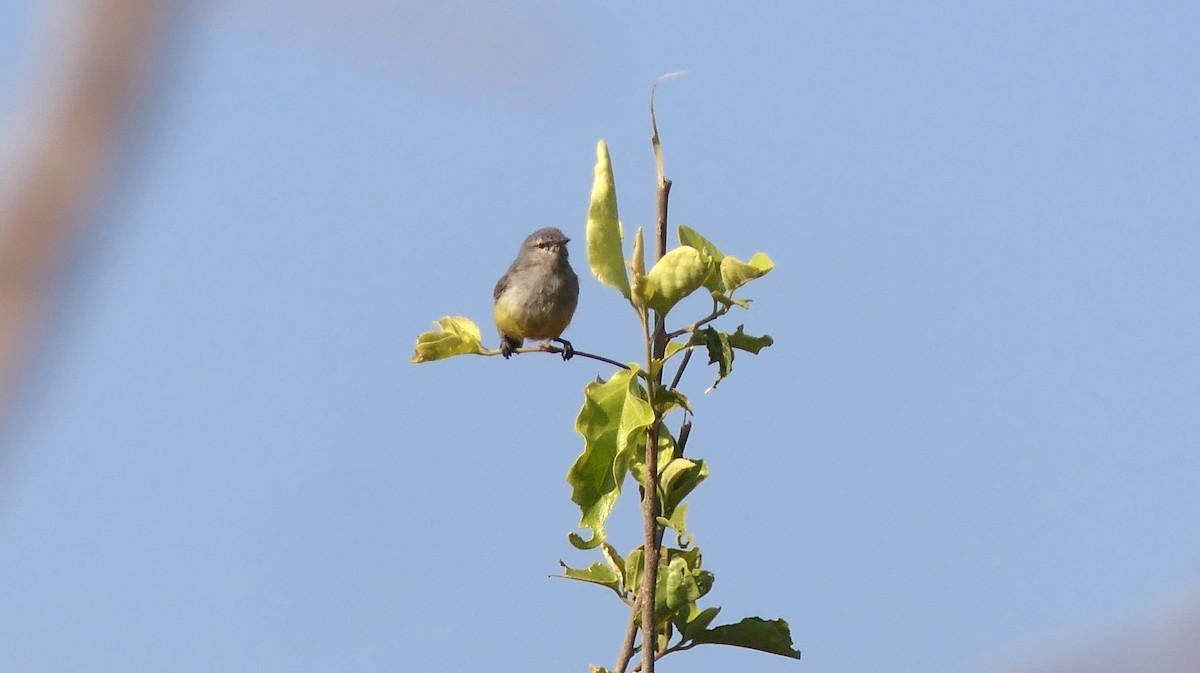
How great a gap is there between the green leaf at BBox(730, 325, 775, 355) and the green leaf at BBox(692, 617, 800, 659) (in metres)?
0.54

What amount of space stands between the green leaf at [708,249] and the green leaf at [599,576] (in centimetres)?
60

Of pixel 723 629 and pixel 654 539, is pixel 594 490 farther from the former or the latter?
pixel 723 629

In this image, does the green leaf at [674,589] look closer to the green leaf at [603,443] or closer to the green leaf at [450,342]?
the green leaf at [603,443]

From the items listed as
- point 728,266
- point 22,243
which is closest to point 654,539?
point 728,266

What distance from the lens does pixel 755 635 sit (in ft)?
9.89

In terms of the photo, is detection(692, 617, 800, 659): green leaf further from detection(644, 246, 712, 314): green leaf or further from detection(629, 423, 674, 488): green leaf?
detection(644, 246, 712, 314): green leaf

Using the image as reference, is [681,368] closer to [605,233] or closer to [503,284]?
[605,233]

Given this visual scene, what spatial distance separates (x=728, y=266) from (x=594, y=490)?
513 millimetres

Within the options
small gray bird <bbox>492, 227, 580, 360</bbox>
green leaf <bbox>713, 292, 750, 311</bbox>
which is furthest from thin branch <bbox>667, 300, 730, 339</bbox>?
small gray bird <bbox>492, 227, 580, 360</bbox>

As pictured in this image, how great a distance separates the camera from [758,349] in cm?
305

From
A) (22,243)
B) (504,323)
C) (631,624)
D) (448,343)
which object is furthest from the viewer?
(504,323)

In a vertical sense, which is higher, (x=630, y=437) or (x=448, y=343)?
(x=448, y=343)

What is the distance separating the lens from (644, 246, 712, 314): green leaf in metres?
2.88

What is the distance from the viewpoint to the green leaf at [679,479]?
112 inches
